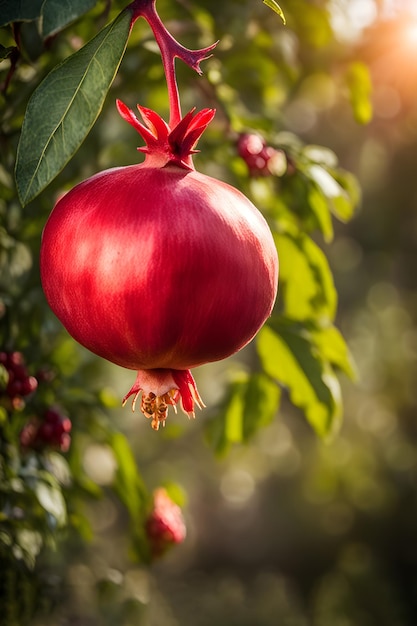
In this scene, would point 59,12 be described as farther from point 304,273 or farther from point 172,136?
point 304,273

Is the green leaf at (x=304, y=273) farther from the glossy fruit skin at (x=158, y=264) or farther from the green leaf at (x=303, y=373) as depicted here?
the glossy fruit skin at (x=158, y=264)

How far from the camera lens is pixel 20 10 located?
1.86 ft

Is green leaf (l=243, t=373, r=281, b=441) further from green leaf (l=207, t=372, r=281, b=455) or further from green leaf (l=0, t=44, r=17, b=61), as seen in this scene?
green leaf (l=0, t=44, r=17, b=61)

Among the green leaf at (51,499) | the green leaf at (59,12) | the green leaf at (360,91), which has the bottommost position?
the green leaf at (360,91)

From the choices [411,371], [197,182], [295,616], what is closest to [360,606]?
[295,616]

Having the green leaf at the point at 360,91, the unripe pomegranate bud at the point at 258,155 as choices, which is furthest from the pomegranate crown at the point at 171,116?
the green leaf at the point at 360,91

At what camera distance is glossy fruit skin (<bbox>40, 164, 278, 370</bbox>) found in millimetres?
497

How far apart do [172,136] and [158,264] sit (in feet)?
0.40

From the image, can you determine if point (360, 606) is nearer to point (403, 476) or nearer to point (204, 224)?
point (403, 476)

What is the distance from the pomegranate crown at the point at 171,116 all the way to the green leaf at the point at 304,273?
46 centimetres

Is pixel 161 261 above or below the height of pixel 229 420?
above

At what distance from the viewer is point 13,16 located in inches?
22.2

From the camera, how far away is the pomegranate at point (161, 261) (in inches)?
19.6

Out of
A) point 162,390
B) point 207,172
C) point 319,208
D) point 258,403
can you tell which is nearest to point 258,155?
point 319,208
